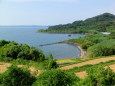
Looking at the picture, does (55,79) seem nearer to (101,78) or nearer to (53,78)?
(53,78)

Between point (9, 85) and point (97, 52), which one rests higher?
point (9, 85)

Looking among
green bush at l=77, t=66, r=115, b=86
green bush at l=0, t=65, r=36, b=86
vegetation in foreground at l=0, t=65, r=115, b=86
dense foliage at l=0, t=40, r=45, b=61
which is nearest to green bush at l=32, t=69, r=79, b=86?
vegetation in foreground at l=0, t=65, r=115, b=86

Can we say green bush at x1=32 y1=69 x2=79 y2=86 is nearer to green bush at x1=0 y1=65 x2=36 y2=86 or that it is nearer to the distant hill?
green bush at x1=0 y1=65 x2=36 y2=86

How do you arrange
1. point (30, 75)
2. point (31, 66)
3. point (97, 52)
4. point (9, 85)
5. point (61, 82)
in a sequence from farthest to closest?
point (97, 52)
point (31, 66)
point (30, 75)
point (9, 85)
point (61, 82)

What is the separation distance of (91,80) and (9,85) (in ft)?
13.0

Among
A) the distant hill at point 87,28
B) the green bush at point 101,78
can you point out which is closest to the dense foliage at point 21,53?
the green bush at point 101,78

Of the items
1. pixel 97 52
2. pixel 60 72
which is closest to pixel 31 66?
pixel 60 72

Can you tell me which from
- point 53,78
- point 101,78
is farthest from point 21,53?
point 53,78

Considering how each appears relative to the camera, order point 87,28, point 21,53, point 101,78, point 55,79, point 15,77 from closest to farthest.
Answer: point 55,79, point 15,77, point 101,78, point 21,53, point 87,28

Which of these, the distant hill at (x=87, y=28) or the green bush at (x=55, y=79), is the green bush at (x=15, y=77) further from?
the distant hill at (x=87, y=28)

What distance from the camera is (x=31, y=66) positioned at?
17281 millimetres

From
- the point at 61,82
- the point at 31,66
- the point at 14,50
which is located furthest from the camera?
the point at 14,50

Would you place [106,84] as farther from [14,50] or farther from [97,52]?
[97,52]

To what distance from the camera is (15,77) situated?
864cm
